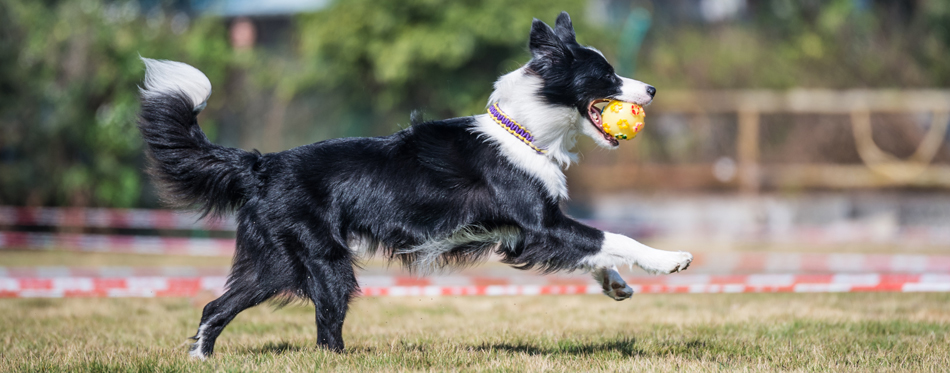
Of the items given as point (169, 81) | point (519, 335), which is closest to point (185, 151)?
point (169, 81)

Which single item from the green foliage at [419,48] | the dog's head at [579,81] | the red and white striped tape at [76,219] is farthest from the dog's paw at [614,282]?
the green foliage at [419,48]

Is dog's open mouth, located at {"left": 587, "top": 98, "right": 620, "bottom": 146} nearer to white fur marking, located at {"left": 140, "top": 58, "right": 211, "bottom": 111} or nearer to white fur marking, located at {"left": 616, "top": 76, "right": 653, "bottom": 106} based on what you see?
white fur marking, located at {"left": 616, "top": 76, "right": 653, "bottom": 106}

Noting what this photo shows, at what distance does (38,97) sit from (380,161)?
1141cm

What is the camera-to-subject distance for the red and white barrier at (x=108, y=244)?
527 inches

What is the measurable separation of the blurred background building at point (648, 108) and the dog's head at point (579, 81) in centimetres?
966

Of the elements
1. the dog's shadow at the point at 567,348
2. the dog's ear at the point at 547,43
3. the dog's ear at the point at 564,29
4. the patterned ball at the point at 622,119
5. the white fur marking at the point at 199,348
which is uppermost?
the dog's ear at the point at 564,29

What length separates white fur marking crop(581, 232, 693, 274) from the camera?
164 inches

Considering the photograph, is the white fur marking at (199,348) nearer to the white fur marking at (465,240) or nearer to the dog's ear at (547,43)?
the white fur marking at (465,240)

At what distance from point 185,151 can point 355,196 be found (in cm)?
90

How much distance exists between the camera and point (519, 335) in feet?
17.3

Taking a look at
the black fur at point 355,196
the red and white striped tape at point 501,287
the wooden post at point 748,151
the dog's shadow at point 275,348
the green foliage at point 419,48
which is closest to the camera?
the black fur at point 355,196

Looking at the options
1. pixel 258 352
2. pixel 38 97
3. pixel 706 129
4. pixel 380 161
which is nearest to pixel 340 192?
pixel 380 161

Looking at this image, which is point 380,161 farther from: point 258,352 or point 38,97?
point 38,97

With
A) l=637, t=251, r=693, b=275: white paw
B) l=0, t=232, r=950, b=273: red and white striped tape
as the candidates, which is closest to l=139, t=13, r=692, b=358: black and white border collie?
l=637, t=251, r=693, b=275: white paw
